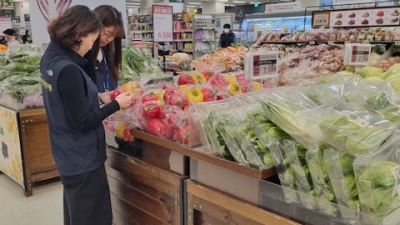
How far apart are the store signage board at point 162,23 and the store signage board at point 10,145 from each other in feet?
9.59

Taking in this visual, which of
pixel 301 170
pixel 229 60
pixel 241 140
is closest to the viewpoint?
pixel 301 170

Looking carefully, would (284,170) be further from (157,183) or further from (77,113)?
(77,113)

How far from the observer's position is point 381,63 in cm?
348

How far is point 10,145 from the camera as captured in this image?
3.73m

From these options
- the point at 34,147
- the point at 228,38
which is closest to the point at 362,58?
the point at 34,147

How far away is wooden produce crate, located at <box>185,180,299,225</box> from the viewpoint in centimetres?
131

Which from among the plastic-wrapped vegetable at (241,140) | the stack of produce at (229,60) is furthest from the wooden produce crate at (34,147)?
the plastic-wrapped vegetable at (241,140)

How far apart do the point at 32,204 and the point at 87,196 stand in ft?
6.25

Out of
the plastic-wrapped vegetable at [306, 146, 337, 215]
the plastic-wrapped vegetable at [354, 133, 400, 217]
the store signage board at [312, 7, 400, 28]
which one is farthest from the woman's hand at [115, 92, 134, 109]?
the store signage board at [312, 7, 400, 28]

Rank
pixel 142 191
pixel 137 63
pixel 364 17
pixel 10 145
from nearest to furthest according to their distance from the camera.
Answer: pixel 142 191
pixel 10 145
pixel 137 63
pixel 364 17

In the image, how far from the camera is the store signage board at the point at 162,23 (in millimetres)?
6078

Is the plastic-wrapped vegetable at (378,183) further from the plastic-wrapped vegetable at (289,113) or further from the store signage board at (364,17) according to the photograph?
the store signage board at (364,17)

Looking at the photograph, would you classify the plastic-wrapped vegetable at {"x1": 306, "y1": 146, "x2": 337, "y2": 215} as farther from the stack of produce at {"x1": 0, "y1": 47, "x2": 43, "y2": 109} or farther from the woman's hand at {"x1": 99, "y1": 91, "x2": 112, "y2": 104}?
the stack of produce at {"x1": 0, "y1": 47, "x2": 43, "y2": 109}

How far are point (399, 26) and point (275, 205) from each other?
5.02m
